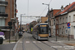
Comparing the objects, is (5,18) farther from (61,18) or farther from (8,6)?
(61,18)

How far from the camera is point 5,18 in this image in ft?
143

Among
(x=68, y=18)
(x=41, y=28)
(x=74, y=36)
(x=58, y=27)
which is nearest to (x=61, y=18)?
(x=58, y=27)

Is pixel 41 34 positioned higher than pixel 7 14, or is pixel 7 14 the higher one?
pixel 7 14

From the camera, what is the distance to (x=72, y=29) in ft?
111

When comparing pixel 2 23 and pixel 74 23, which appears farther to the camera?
pixel 2 23

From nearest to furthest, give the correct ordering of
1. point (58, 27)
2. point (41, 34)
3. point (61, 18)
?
point (41, 34)
point (61, 18)
point (58, 27)

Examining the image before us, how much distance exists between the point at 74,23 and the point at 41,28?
391 inches

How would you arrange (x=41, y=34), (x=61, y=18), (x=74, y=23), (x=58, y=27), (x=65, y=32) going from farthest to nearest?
(x=58, y=27), (x=61, y=18), (x=65, y=32), (x=74, y=23), (x=41, y=34)

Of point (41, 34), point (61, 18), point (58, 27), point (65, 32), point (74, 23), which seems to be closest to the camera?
point (41, 34)

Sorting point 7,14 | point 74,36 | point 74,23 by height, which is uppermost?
point 7,14

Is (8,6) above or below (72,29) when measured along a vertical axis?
above

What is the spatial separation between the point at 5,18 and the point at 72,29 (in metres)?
21.1

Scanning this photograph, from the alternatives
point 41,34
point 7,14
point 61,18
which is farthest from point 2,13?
point 41,34

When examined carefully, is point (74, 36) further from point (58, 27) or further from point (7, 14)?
point (7, 14)
